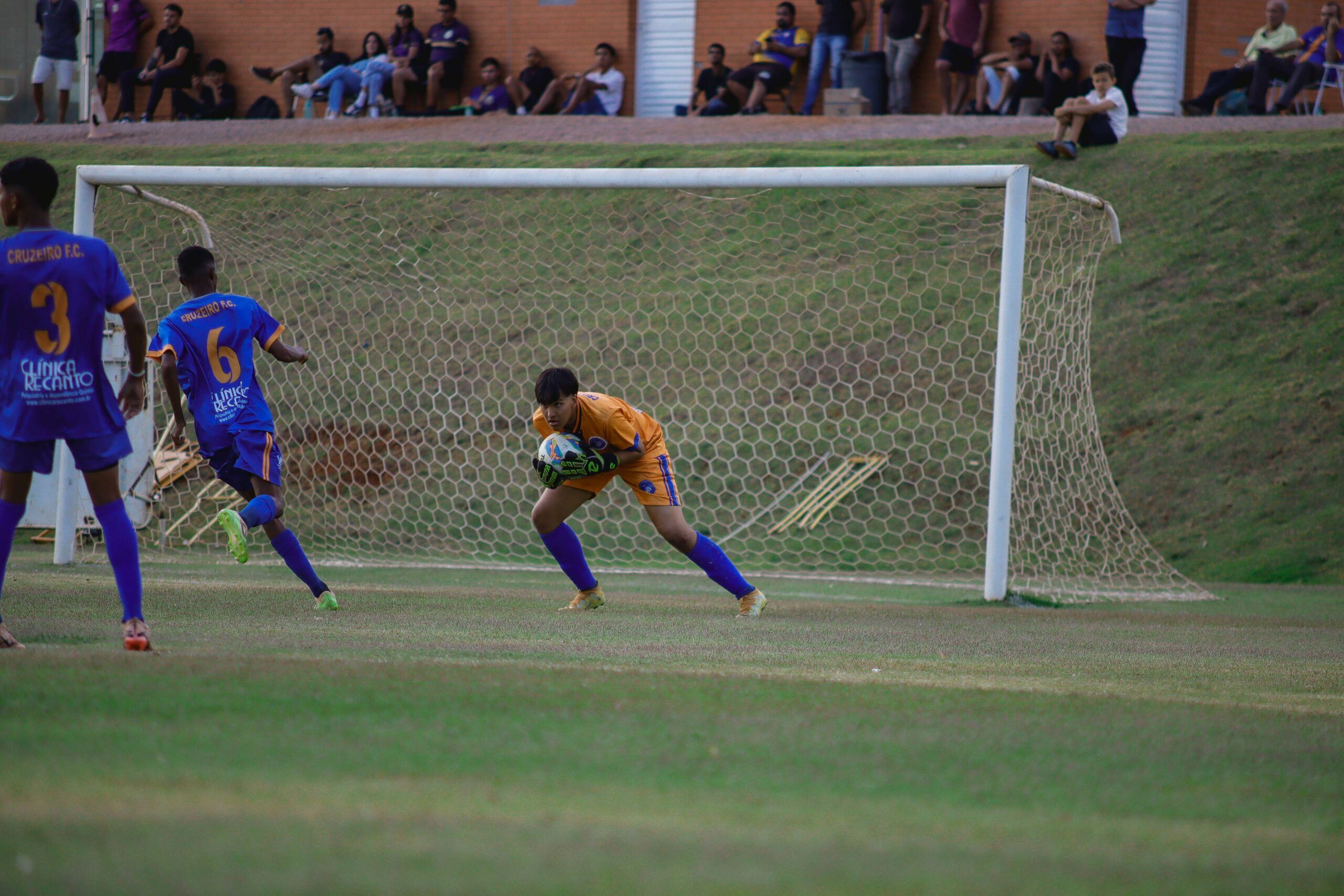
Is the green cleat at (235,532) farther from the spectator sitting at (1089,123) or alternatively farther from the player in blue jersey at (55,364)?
the spectator sitting at (1089,123)

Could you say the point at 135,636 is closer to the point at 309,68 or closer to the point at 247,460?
the point at 247,460

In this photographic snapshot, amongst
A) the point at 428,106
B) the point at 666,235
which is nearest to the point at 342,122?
the point at 428,106

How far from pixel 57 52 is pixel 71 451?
64.9 feet

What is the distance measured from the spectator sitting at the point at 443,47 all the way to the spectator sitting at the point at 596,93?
1.18 meters

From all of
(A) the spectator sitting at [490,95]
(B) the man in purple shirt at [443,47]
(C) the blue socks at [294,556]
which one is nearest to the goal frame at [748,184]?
(C) the blue socks at [294,556]

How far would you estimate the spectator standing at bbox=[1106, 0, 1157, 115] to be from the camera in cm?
1703

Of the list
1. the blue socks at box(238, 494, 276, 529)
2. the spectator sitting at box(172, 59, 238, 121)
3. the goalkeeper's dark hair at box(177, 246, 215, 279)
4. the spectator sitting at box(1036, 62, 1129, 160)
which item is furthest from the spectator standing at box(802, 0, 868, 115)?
the blue socks at box(238, 494, 276, 529)

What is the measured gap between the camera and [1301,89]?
1728 centimetres

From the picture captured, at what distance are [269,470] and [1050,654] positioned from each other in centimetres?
411

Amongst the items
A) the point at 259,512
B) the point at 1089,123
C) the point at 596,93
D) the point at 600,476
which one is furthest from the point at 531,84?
the point at 259,512

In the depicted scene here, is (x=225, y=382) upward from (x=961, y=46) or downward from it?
downward

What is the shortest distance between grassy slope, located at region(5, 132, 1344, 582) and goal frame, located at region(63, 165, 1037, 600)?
3.35 metres

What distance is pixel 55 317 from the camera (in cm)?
464

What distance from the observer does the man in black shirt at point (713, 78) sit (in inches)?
772
